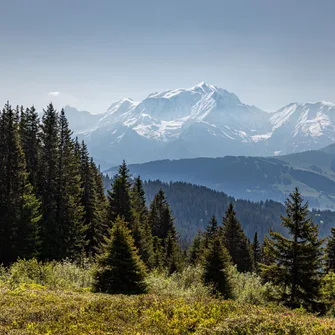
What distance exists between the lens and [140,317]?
11.4 metres

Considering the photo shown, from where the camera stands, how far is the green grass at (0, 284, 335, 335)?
925 centimetres

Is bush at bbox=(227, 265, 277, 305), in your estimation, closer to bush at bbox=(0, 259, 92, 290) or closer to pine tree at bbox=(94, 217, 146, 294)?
pine tree at bbox=(94, 217, 146, 294)

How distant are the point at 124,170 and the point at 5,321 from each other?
34638 millimetres

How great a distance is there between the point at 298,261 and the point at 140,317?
14751 mm

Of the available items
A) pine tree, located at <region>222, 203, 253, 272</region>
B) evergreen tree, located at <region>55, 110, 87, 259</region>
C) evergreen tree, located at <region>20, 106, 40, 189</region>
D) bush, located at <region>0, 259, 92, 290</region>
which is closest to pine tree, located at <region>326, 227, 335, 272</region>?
pine tree, located at <region>222, 203, 253, 272</region>

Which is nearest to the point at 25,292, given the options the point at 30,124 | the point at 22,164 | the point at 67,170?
the point at 22,164

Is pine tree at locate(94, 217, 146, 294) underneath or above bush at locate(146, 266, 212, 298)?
above

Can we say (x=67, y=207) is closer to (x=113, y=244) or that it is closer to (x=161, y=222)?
(x=113, y=244)

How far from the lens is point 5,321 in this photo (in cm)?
1024

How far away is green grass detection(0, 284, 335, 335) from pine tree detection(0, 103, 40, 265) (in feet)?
74.0

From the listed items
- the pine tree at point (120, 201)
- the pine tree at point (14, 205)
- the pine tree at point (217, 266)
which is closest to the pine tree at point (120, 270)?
the pine tree at point (217, 266)

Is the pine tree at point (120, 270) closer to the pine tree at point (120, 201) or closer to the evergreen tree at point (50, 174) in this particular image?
the evergreen tree at point (50, 174)

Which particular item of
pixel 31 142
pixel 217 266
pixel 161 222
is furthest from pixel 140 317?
pixel 161 222

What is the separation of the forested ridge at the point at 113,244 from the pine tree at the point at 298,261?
0.07 metres
